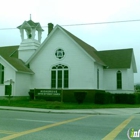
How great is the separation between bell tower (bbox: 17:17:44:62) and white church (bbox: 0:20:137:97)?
140 millimetres

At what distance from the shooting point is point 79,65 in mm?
30062

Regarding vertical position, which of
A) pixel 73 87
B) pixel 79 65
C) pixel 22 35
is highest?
pixel 22 35

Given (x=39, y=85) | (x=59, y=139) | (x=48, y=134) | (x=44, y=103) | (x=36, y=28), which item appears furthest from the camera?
(x=36, y=28)

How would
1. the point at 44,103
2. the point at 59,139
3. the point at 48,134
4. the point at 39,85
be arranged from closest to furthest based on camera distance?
the point at 59,139
the point at 48,134
the point at 44,103
the point at 39,85

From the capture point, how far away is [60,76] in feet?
102

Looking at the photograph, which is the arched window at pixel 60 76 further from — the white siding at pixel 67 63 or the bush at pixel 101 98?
the bush at pixel 101 98

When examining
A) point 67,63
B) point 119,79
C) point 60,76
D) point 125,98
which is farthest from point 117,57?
point 60,76

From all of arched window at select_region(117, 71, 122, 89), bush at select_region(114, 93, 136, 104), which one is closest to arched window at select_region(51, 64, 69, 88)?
bush at select_region(114, 93, 136, 104)

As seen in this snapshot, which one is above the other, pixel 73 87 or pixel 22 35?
pixel 22 35

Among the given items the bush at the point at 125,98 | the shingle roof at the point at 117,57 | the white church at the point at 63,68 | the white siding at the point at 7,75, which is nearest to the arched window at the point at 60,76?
the white church at the point at 63,68

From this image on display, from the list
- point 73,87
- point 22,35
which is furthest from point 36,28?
point 73,87

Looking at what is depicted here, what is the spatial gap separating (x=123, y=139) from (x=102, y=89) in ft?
81.6

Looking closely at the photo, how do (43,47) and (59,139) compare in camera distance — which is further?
(43,47)

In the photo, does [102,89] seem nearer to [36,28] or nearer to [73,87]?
[73,87]
